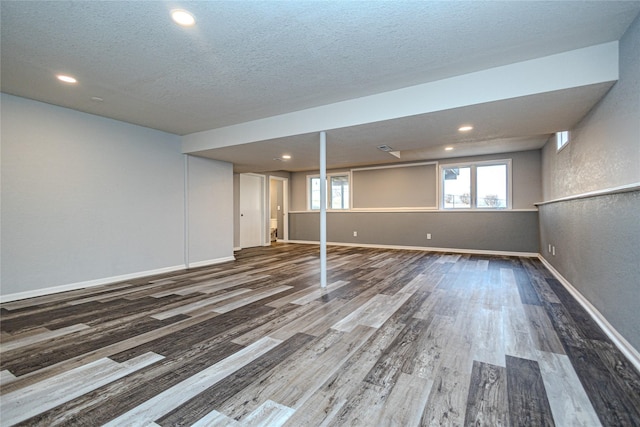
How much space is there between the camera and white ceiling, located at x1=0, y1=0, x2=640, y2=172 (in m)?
1.93

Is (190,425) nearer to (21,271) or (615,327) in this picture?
(615,327)

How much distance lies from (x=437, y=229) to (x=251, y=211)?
505 cm

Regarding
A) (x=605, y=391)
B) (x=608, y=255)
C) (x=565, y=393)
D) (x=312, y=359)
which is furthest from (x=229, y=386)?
(x=608, y=255)

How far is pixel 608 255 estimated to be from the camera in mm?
2365

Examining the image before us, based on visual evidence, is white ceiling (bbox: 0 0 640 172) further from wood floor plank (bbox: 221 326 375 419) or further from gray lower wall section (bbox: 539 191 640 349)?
wood floor plank (bbox: 221 326 375 419)

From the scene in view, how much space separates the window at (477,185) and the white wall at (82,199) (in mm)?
5856

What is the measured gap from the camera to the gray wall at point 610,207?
1.97 m

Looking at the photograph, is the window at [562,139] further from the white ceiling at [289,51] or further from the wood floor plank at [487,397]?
the wood floor plank at [487,397]

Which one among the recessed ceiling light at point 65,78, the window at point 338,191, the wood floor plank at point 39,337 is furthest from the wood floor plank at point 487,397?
the window at point 338,191

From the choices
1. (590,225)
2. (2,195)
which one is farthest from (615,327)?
(2,195)

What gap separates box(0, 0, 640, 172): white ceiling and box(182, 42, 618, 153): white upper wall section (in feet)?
0.31

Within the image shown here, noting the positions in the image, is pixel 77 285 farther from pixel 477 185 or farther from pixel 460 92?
pixel 477 185

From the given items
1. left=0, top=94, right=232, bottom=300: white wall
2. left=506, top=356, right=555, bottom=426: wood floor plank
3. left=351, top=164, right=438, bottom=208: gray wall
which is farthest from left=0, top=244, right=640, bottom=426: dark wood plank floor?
left=351, top=164, right=438, bottom=208: gray wall

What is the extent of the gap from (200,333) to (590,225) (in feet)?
12.3
